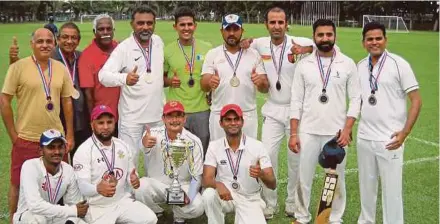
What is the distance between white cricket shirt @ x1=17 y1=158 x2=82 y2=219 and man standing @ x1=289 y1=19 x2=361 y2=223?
7.57 ft

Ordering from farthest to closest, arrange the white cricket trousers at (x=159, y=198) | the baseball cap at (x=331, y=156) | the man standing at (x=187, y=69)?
the man standing at (x=187, y=69), the white cricket trousers at (x=159, y=198), the baseball cap at (x=331, y=156)

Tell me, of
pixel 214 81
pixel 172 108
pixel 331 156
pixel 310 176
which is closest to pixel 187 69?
pixel 214 81

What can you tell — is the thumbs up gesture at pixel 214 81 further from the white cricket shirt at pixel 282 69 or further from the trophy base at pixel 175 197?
the trophy base at pixel 175 197

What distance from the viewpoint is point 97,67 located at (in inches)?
250

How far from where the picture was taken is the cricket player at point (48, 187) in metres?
5.06

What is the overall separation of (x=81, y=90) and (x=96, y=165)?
1274 millimetres

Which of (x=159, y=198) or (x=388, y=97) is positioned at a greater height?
(x=388, y=97)

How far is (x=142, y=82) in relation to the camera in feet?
20.3

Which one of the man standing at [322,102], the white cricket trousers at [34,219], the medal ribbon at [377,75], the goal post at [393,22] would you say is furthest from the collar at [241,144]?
the goal post at [393,22]

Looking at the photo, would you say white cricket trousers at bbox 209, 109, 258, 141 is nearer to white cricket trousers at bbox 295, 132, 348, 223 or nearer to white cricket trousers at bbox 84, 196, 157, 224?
white cricket trousers at bbox 295, 132, 348, 223

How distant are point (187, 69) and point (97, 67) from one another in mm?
1039

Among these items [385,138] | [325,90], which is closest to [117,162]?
[325,90]

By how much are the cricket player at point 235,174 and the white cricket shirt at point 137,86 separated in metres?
0.98

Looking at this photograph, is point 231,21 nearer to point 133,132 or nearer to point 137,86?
point 137,86
